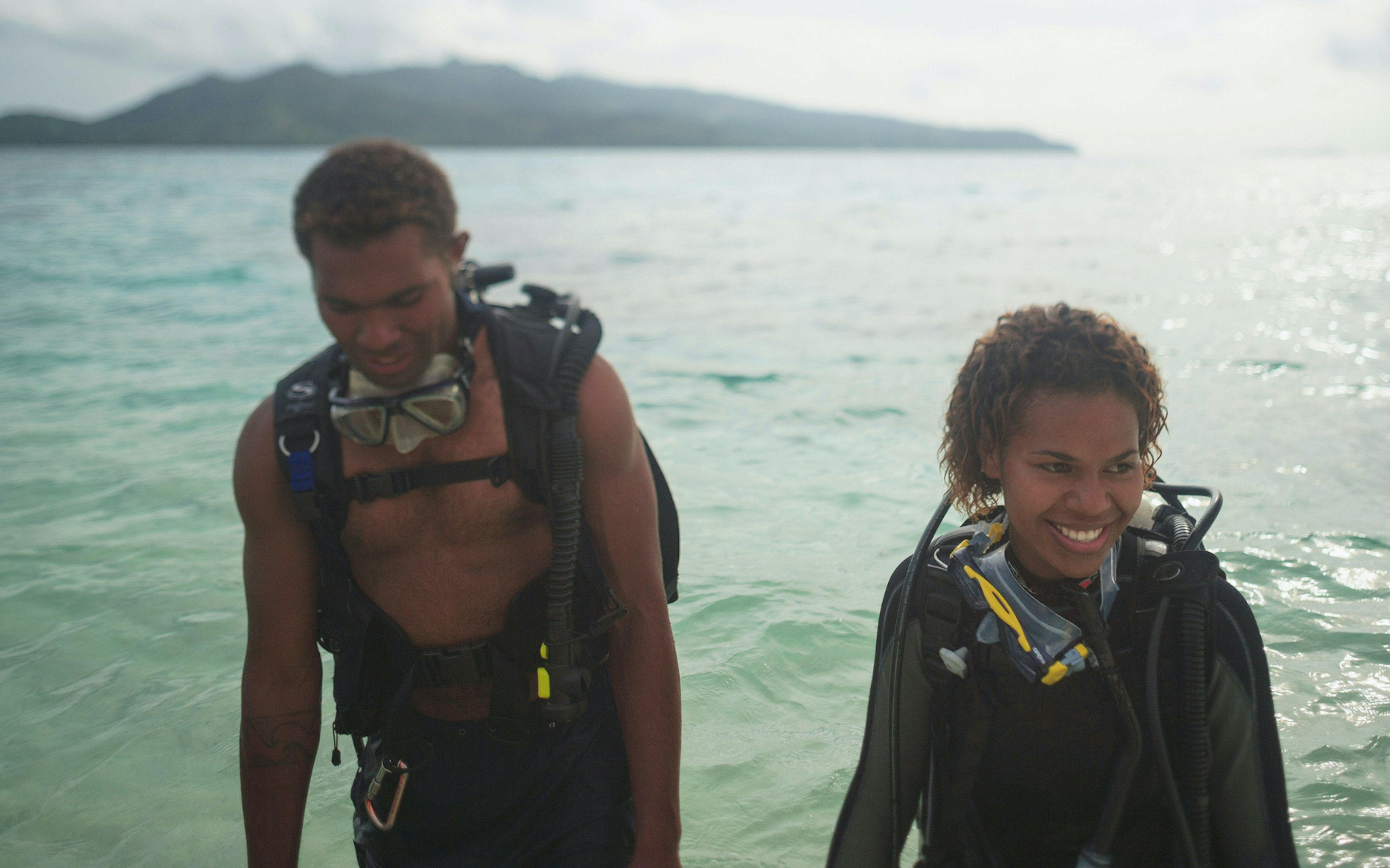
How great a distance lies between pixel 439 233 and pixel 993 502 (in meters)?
1.52

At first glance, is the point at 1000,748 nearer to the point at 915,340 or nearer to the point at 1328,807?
the point at 1328,807

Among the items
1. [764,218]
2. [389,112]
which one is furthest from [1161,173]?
[389,112]

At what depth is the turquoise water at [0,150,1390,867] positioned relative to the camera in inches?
143

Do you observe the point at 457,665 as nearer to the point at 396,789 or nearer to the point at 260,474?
the point at 396,789

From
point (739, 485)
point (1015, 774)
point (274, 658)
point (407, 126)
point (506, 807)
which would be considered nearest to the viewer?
point (1015, 774)

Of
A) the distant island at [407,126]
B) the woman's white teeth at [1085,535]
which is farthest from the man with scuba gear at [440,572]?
the distant island at [407,126]

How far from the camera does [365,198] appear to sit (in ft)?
6.10

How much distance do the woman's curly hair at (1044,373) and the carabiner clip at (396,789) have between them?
5.14 ft

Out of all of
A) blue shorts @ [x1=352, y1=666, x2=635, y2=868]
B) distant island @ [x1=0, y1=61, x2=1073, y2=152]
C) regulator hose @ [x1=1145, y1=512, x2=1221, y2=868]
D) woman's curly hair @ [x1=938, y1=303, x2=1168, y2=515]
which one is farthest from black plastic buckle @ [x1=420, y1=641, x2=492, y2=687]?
distant island @ [x1=0, y1=61, x2=1073, y2=152]

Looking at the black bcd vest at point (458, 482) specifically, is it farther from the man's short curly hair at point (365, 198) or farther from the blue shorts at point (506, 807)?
the man's short curly hair at point (365, 198)

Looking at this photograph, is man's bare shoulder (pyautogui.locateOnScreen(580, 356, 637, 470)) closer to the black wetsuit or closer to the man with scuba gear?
the man with scuba gear

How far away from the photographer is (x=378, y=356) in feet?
6.27

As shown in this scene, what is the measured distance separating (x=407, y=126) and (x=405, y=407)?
6409 inches

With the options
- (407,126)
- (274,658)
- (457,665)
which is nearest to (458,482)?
(457,665)
